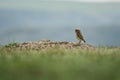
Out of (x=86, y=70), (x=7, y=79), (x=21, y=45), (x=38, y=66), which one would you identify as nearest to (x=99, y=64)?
(x=86, y=70)

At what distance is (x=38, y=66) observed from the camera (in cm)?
865

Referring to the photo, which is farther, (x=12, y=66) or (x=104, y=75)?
(x=12, y=66)

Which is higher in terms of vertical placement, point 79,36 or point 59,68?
point 79,36

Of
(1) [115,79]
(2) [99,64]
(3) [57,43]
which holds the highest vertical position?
(3) [57,43]

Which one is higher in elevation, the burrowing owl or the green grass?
the burrowing owl

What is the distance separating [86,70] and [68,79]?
872mm

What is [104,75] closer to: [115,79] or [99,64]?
[115,79]

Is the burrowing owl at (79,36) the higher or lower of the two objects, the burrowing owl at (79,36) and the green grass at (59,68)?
the higher

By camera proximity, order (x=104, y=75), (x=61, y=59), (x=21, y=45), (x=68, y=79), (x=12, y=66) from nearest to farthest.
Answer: (x=68, y=79) < (x=104, y=75) < (x=12, y=66) < (x=61, y=59) < (x=21, y=45)

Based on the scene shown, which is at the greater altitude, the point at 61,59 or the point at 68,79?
the point at 61,59

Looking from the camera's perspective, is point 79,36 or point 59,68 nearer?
point 59,68

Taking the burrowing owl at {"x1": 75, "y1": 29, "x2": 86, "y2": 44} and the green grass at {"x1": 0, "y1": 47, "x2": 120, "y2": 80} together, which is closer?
the green grass at {"x1": 0, "y1": 47, "x2": 120, "y2": 80}

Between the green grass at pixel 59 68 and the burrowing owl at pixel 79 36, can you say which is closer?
the green grass at pixel 59 68

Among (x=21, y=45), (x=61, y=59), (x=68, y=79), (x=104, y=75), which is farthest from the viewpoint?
(x=21, y=45)
